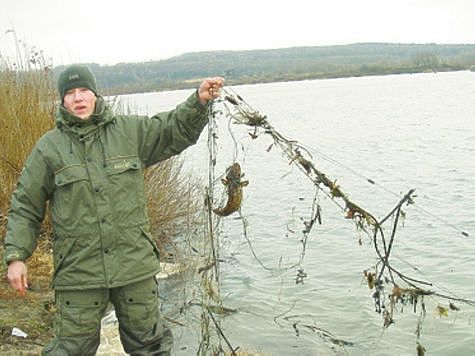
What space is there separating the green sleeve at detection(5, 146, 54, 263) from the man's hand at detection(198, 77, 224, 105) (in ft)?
3.62

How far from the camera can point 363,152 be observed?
71.6 feet

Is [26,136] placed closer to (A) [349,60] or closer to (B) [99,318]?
(B) [99,318]

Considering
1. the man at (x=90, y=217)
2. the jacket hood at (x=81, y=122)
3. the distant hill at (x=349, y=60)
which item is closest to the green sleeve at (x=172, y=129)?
the man at (x=90, y=217)

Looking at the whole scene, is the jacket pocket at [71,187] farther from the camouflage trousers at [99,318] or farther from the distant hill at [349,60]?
the distant hill at [349,60]

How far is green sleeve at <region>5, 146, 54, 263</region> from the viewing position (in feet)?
13.1

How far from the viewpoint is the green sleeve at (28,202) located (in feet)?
13.1

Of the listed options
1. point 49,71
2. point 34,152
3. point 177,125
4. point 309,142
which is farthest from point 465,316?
point 309,142

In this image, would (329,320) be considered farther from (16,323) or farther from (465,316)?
(16,323)

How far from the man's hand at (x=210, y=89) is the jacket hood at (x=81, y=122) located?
0.63 m

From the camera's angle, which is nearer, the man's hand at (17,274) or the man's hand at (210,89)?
the man's hand at (17,274)

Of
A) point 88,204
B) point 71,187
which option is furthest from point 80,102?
point 88,204

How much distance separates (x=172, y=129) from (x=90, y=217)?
2.64 ft

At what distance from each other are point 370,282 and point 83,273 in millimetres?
2004

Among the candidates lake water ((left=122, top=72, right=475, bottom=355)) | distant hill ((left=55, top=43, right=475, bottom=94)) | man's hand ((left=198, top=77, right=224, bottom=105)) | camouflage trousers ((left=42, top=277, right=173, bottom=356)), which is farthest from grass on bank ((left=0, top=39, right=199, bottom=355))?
distant hill ((left=55, top=43, right=475, bottom=94))
